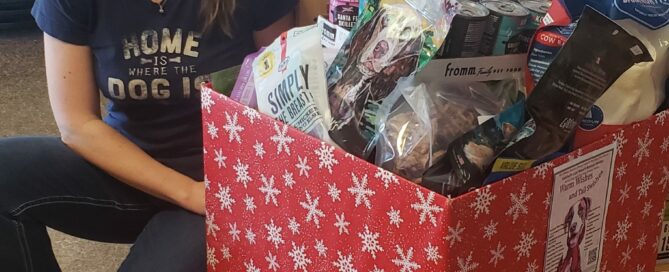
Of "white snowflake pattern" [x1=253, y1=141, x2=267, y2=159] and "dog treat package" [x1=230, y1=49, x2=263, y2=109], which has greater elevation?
"dog treat package" [x1=230, y1=49, x2=263, y2=109]

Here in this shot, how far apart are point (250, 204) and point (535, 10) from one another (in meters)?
0.33

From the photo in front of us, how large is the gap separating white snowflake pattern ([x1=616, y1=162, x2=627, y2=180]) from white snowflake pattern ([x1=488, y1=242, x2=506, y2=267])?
0.51 feet

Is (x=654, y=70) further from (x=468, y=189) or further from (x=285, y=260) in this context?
(x=285, y=260)

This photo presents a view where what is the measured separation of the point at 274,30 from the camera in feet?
3.61

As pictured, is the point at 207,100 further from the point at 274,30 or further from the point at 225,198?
the point at 274,30

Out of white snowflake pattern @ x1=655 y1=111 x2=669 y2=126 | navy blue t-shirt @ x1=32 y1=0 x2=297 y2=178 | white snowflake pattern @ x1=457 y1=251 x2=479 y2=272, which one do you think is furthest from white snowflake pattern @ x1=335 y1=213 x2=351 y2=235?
navy blue t-shirt @ x1=32 y1=0 x2=297 y2=178

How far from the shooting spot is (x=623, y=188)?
2.51ft

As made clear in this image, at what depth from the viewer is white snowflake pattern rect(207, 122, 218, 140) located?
2.58 feet

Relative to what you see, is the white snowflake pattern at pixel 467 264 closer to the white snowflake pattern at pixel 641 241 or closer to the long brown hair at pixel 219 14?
the white snowflake pattern at pixel 641 241

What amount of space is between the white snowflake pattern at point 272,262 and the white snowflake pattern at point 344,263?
86 mm

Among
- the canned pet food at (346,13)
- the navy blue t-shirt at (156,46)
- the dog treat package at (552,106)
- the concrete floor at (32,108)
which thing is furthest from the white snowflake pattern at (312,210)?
the concrete floor at (32,108)

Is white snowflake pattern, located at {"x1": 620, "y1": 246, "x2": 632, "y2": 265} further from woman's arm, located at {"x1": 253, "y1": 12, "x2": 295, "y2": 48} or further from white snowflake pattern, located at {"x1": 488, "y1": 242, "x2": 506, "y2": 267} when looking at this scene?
woman's arm, located at {"x1": 253, "y1": 12, "x2": 295, "y2": 48}

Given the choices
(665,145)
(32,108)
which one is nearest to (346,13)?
(665,145)

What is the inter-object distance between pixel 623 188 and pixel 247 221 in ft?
1.19
